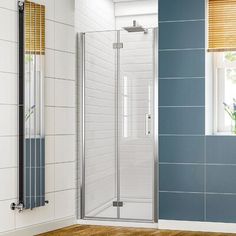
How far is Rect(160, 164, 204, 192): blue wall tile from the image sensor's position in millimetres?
4797

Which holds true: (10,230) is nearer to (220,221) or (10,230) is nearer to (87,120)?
(87,120)

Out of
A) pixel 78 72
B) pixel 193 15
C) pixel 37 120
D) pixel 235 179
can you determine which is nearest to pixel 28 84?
pixel 37 120

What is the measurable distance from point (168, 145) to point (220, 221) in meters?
0.87

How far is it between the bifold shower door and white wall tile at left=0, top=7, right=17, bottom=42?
965 mm

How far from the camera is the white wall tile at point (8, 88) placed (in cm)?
432

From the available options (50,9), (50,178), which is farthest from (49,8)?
(50,178)

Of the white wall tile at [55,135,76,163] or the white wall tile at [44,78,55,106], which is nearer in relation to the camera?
the white wall tile at [44,78,55,106]

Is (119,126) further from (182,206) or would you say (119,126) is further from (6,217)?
(6,217)

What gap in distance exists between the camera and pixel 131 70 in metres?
5.09

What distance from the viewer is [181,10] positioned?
15.9 ft

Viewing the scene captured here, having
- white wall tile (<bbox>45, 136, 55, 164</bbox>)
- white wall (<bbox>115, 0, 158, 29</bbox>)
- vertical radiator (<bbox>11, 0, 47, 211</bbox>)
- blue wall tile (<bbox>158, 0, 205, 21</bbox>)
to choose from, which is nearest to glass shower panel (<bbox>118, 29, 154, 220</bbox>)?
blue wall tile (<bbox>158, 0, 205, 21</bbox>)

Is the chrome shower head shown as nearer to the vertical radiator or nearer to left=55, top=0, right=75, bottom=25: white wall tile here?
left=55, top=0, right=75, bottom=25: white wall tile

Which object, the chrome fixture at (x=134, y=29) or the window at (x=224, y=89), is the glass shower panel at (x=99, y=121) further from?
the window at (x=224, y=89)

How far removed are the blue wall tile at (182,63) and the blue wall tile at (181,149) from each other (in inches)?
24.5
